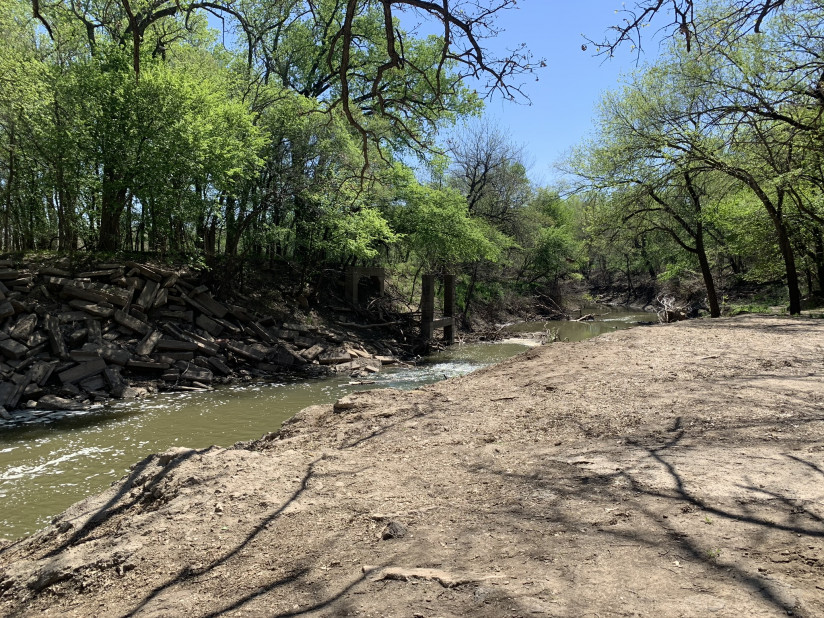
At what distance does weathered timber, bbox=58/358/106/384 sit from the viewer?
35.5ft

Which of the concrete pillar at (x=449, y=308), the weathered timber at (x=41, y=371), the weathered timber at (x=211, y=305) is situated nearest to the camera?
the weathered timber at (x=41, y=371)

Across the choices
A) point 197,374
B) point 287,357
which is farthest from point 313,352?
point 197,374

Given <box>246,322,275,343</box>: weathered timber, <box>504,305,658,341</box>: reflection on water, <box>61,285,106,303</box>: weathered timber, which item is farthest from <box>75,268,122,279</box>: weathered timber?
<box>504,305,658,341</box>: reflection on water

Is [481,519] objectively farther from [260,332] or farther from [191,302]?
[191,302]

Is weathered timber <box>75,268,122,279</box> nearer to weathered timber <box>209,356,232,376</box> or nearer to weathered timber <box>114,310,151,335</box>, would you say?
weathered timber <box>114,310,151,335</box>

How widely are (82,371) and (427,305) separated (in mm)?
11764

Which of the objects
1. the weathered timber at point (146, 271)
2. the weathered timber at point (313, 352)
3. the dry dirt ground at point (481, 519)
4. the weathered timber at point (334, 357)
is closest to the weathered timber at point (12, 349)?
the weathered timber at point (146, 271)

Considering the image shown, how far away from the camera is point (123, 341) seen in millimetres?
12320

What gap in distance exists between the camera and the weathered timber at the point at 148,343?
12.2 m

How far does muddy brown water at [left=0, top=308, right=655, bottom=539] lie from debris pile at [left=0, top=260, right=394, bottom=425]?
0.84 m

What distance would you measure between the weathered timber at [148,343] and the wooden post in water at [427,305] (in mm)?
9653

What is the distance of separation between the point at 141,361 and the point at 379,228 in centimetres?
889

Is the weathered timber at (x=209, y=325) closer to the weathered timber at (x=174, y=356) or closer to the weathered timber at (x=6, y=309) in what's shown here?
the weathered timber at (x=174, y=356)

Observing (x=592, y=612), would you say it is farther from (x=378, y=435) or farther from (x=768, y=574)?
(x=378, y=435)
